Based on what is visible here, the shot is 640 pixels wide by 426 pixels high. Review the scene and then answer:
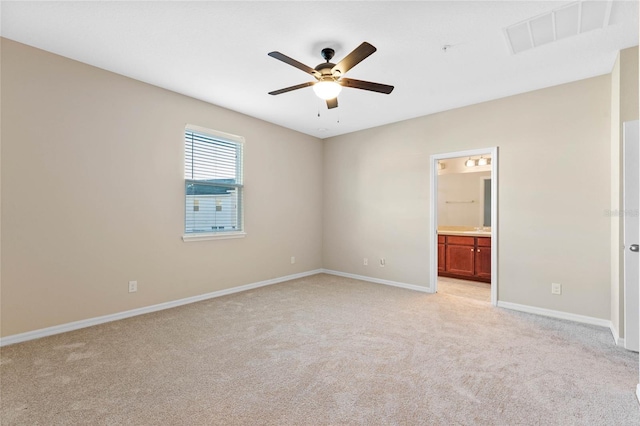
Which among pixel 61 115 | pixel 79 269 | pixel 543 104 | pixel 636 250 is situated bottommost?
pixel 79 269

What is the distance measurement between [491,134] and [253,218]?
143 inches

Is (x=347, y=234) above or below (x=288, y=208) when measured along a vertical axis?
below

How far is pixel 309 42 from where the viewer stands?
8.67ft

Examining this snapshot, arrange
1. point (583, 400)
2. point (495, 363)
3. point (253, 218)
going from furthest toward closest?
point (253, 218), point (495, 363), point (583, 400)

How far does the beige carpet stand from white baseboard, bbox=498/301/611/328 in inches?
6.0

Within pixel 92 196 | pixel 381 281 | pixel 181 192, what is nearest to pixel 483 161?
pixel 381 281

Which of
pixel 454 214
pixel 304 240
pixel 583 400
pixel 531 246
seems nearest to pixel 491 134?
pixel 531 246

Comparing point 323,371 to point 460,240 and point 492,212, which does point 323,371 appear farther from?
point 460,240

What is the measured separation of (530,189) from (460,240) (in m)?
1.82

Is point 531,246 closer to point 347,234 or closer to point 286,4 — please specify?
point 347,234

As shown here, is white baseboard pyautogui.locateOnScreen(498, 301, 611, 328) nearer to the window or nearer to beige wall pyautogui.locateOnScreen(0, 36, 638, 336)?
beige wall pyautogui.locateOnScreen(0, 36, 638, 336)

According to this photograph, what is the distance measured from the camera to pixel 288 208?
5.39 metres

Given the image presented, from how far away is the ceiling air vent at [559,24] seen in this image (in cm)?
221

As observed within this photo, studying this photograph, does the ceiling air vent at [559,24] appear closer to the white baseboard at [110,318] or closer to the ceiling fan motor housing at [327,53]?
the ceiling fan motor housing at [327,53]
